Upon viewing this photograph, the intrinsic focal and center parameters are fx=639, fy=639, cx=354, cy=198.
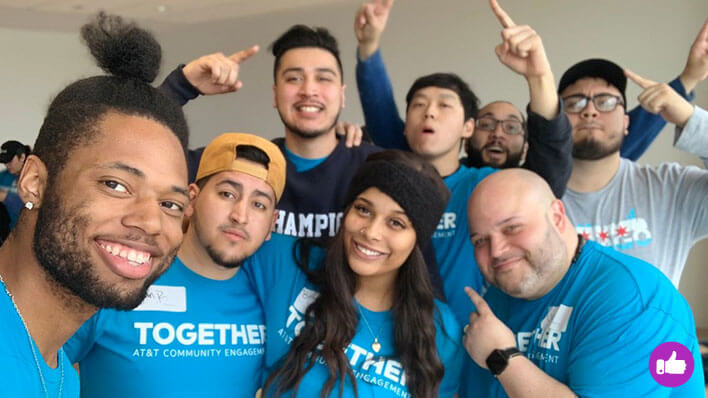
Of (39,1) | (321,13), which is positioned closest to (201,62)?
(321,13)

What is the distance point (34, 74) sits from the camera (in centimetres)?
959

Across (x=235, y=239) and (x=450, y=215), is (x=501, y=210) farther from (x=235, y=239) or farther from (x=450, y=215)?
(x=235, y=239)

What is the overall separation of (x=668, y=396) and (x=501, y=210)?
733 mm

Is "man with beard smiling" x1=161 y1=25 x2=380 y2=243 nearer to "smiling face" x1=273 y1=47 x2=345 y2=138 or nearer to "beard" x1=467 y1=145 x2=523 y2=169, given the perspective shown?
"smiling face" x1=273 y1=47 x2=345 y2=138

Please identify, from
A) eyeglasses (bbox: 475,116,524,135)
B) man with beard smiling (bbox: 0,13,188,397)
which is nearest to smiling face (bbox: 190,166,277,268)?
man with beard smiling (bbox: 0,13,188,397)

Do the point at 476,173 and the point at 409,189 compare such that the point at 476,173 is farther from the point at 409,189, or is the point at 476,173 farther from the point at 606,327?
the point at 606,327

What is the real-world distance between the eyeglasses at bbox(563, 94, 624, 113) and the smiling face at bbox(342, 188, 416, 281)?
51.3 inches

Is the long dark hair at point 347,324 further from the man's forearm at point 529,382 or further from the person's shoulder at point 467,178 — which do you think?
the person's shoulder at point 467,178

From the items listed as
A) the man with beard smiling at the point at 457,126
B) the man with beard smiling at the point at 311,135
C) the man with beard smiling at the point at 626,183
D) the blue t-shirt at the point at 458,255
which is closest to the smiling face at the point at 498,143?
the man with beard smiling at the point at 457,126

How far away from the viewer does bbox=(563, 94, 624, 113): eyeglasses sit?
3.03 meters

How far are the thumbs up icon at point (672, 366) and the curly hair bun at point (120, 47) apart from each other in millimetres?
1581

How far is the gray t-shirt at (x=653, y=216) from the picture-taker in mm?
2867

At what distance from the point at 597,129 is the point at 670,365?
55.7 inches

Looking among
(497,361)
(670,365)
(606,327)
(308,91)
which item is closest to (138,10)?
(308,91)
